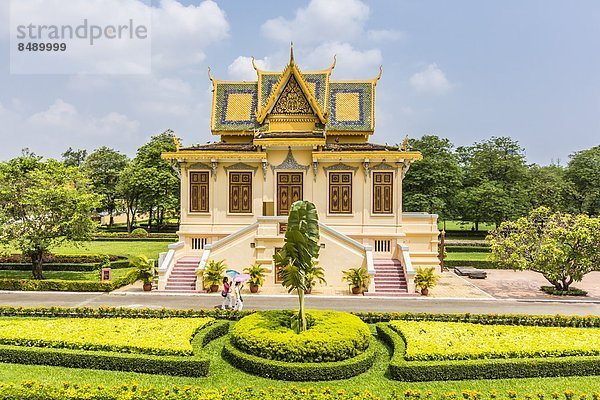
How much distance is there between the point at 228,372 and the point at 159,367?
1683 mm

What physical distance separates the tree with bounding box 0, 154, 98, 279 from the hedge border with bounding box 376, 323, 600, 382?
1774 cm

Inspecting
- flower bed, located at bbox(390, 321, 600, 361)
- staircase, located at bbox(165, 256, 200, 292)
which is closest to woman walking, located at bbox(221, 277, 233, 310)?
staircase, located at bbox(165, 256, 200, 292)

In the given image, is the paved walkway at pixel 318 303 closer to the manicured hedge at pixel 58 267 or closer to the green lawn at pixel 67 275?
the green lawn at pixel 67 275

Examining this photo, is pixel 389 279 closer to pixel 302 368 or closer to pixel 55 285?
pixel 302 368

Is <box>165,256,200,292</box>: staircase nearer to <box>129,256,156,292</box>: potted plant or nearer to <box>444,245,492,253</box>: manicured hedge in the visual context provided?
<box>129,256,156,292</box>: potted plant

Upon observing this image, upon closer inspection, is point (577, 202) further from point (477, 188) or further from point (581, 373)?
point (581, 373)

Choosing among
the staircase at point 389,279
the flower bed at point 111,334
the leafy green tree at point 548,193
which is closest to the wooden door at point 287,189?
the staircase at point 389,279

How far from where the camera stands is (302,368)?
34.5 ft

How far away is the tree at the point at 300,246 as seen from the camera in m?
12.2

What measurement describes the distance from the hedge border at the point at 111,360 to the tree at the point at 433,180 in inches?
1524

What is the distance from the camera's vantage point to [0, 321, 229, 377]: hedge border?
35.1 feet

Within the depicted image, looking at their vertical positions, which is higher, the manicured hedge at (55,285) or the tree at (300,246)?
the tree at (300,246)

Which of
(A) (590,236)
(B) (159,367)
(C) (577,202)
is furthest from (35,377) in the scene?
(C) (577,202)

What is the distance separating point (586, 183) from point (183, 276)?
47.4 metres
